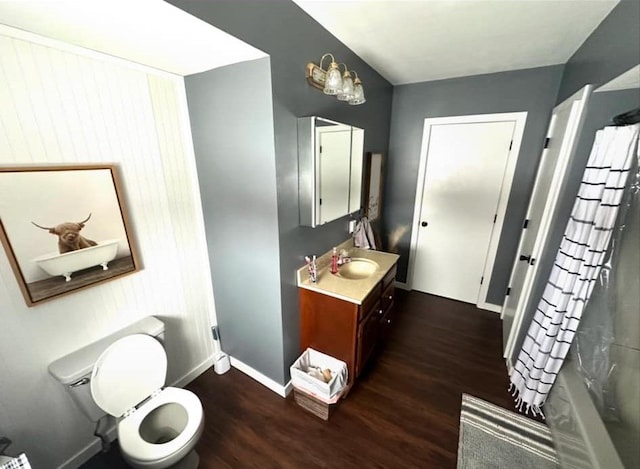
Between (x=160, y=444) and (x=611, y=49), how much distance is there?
10.1 feet

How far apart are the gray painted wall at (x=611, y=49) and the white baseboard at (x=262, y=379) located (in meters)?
2.62

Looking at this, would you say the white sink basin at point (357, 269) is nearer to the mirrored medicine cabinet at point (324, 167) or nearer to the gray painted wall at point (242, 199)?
the mirrored medicine cabinet at point (324, 167)

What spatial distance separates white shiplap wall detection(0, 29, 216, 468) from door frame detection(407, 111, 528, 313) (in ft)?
7.83

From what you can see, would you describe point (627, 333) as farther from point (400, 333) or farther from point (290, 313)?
point (290, 313)

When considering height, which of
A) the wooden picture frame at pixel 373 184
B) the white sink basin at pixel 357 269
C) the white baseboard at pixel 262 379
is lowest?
the white baseboard at pixel 262 379

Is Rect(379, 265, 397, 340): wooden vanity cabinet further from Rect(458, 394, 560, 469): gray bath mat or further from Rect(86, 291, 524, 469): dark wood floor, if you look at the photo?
Rect(458, 394, 560, 469): gray bath mat

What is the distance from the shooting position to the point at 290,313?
180 centimetres

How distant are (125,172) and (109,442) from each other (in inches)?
63.6

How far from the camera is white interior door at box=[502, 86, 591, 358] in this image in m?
1.66

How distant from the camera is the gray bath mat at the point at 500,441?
1.52 m

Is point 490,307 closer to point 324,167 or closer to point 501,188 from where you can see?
point 501,188

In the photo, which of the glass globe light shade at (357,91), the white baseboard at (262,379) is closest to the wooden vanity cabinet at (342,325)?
the white baseboard at (262,379)

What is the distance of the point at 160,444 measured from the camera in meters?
1.29

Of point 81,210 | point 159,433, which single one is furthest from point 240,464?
point 81,210
